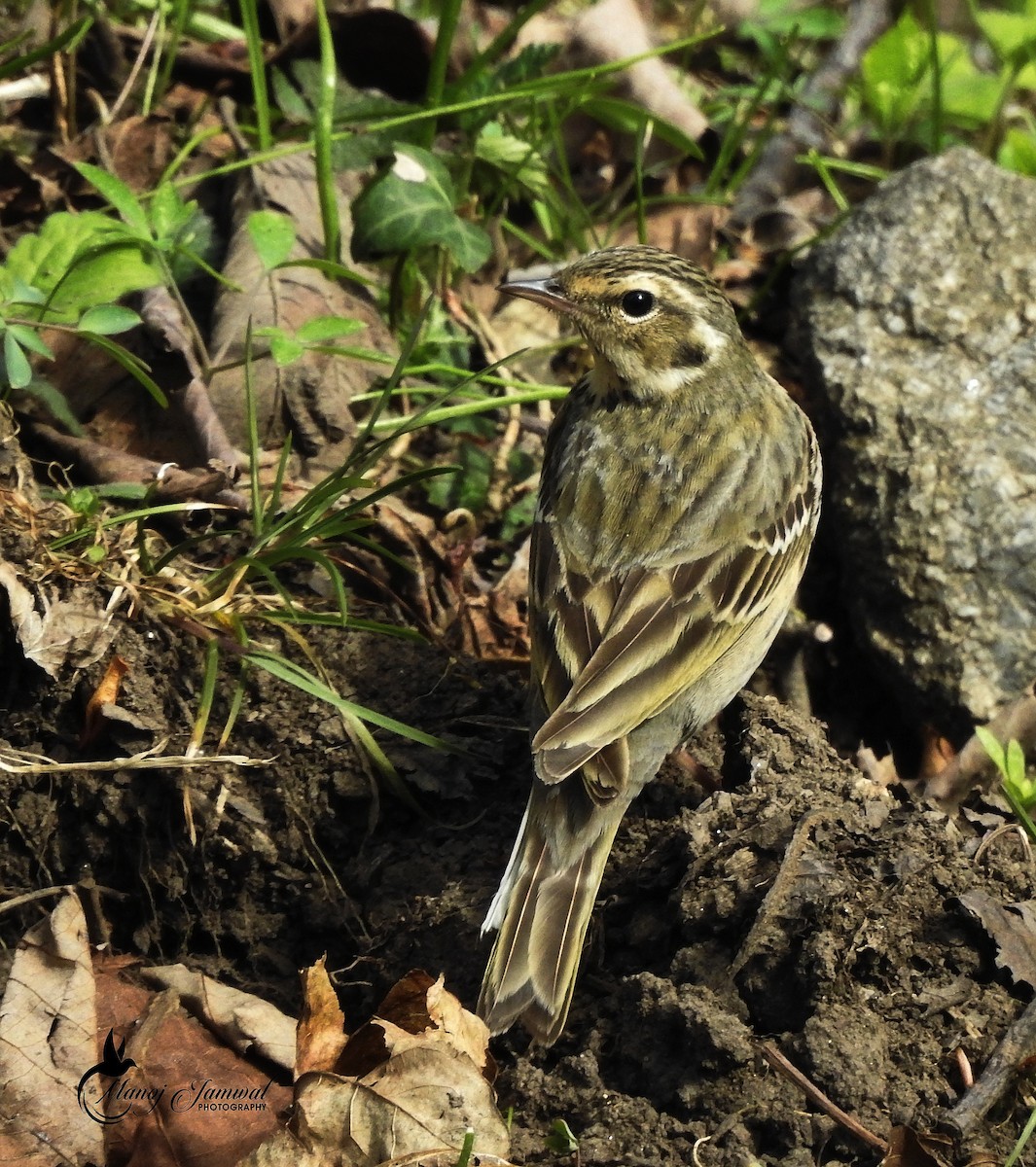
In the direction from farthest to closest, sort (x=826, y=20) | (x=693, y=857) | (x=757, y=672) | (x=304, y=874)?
1. (x=826, y=20)
2. (x=757, y=672)
3. (x=304, y=874)
4. (x=693, y=857)

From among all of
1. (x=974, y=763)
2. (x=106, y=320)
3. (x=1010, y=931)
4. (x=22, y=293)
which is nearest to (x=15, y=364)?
(x=106, y=320)

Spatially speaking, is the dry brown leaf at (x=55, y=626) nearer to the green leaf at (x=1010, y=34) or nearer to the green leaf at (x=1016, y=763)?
the green leaf at (x=1016, y=763)

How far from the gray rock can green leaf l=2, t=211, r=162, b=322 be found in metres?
3.16

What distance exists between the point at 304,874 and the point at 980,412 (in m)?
3.76

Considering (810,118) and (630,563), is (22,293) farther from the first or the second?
(810,118)

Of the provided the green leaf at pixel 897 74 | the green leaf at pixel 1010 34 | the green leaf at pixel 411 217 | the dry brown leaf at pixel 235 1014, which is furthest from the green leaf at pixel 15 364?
the green leaf at pixel 1010 34

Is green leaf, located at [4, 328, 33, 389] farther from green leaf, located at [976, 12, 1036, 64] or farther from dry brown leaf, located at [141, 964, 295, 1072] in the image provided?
green leaf, located at [976, 12, 1036, 64]

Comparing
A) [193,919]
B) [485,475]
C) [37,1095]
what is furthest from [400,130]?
[37,1095]

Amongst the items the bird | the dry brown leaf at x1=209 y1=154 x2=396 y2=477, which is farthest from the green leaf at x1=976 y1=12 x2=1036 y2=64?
the dry brown leaf at x1=209 y1=154 x2=396 y2=477

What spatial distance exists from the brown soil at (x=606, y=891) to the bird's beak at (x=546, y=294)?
1332 millimetres

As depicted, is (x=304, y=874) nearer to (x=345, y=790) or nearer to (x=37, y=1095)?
(x=345, y=790)

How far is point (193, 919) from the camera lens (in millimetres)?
4711

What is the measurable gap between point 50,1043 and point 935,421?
449 cm

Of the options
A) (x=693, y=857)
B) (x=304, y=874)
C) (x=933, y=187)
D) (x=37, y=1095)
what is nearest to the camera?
(x=37, y=1095)
